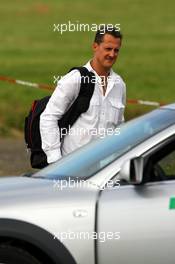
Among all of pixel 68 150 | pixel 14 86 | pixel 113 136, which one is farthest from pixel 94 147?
pixel 14 86

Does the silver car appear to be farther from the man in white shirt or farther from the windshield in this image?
the man in white shirt

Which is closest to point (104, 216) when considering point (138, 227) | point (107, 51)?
point (138, 227)

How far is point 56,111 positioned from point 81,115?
0.18 m

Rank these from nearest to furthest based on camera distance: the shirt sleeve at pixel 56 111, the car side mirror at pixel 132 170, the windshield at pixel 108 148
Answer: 1. the car side mirror at pixel 132 170
2. the windshield at pixel 108 148
3. the shirt sleeve at pixel 56 111

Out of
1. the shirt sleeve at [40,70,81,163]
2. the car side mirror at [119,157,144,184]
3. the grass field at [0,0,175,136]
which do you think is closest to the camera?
the car side mirror at [119,157,144,184]

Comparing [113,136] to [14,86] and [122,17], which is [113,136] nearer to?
[14,86]

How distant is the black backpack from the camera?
8.51 metres

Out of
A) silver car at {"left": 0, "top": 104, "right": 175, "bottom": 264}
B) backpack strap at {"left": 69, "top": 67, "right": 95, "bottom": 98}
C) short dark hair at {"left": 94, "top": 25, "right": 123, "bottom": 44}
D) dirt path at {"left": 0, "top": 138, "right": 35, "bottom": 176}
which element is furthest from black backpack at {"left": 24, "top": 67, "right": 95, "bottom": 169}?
dirt path at {"left": 0, "top": 138, "right": 35, "bottom": 176}

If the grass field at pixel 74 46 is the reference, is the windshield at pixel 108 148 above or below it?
above

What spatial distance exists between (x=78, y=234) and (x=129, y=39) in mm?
44464

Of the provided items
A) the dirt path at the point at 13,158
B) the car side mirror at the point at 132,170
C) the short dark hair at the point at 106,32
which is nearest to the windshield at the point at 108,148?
the car side mirror at the point at 132,170

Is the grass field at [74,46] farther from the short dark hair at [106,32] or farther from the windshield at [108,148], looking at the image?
the windshield at [108,148]

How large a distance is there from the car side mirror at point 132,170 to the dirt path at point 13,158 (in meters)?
8.82

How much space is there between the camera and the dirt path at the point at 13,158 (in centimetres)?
1638
